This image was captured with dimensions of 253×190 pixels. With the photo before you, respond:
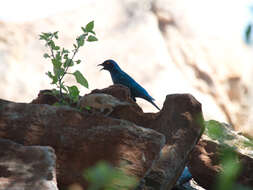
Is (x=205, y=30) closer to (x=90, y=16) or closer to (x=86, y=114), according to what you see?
(x=90, y=16)

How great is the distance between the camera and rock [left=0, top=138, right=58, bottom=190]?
104 inches

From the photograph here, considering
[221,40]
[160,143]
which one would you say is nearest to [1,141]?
[160,143]

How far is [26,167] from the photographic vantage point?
2791mm

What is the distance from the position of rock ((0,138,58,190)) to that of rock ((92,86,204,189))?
93cm

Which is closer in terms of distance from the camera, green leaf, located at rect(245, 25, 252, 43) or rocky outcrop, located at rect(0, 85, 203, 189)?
green leaf, located at rect(245, 25, 252, 43)

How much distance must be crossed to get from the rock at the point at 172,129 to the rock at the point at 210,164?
0.77 m

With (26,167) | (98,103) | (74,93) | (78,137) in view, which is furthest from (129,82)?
(26,167)

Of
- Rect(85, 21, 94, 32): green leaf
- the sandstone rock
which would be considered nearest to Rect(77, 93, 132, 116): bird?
Rect(85, 21, 94, 32): green leaf

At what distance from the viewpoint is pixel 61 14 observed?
43.1ft

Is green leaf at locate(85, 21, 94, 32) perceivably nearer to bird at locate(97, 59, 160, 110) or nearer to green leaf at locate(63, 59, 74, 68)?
green leaf at locate(63, 59, 74, 68)

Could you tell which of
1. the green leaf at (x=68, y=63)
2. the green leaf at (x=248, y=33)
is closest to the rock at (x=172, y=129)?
the green leaf at (x=68, y=63)

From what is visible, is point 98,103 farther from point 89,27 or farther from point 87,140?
point 89,27

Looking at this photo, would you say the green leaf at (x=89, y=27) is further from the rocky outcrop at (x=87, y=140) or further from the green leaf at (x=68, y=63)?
the rocky outcrop at (x=87, y=140)

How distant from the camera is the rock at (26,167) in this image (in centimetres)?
265
